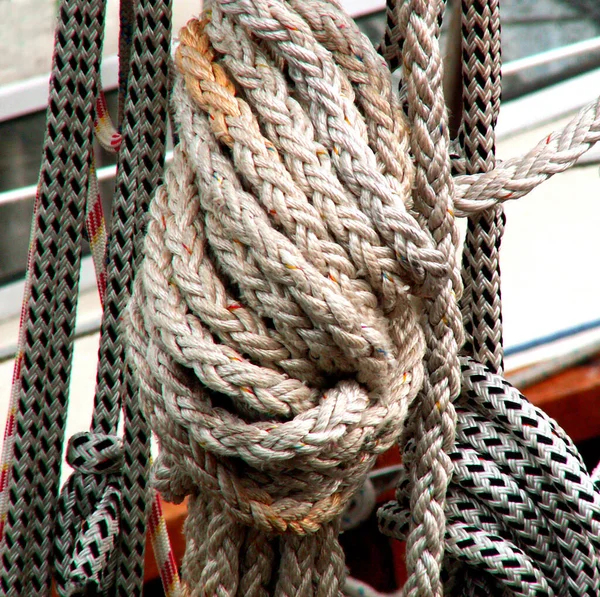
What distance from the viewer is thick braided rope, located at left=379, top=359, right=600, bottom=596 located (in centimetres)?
64

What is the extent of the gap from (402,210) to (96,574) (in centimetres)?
45

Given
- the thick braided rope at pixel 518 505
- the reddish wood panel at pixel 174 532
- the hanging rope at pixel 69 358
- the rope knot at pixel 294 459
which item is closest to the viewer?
the rope knot at pixel 294 459

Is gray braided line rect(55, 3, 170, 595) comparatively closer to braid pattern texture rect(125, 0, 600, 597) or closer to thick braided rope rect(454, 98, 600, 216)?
braid pattern texture rect(125, 0, 600, 597)

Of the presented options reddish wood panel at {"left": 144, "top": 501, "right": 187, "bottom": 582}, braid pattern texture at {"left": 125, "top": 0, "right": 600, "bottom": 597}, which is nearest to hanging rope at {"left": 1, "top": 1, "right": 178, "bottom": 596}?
braid pattern texture at {"left": 125, "top": 0, "right": 600, "bottom": 597}

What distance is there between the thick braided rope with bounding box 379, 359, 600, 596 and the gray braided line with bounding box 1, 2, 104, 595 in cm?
38

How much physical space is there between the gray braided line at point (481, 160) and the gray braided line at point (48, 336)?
0.37m

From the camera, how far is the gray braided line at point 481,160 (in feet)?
2.24

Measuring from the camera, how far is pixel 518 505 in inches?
25.6

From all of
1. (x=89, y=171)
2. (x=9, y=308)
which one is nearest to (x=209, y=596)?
(x=89, y=171)

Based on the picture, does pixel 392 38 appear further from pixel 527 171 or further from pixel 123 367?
pixel 123 367

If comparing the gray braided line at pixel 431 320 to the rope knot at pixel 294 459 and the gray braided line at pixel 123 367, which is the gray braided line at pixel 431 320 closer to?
the rope knot at pixel 294 459

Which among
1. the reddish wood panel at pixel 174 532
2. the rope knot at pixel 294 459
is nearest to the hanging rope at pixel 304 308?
the rope knot at pixel 294 459

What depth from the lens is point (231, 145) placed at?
1.79 feet

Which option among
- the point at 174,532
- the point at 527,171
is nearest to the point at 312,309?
the point at 527,171
